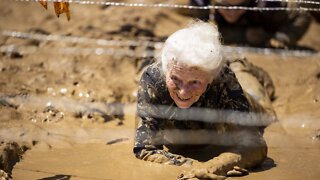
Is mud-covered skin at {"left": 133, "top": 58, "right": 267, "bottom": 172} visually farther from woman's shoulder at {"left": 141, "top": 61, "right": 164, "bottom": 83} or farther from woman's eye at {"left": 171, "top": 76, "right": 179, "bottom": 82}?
woman's eye at {"left": 171, "top": 76, "right": 179, "bottom": 82}

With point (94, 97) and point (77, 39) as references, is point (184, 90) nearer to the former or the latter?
point (94, 97)

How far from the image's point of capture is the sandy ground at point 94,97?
352 centimetres

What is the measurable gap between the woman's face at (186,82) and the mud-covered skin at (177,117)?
14 cm

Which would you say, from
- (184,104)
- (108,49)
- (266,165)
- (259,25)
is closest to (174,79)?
(184,104)

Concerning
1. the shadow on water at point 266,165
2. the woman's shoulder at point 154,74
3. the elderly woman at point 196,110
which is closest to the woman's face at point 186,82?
the elderly woman at point 196,110

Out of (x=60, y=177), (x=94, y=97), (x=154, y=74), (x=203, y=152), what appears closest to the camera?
(x=60, y=177)

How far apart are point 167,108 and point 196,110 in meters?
0.20

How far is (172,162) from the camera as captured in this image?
3.35m

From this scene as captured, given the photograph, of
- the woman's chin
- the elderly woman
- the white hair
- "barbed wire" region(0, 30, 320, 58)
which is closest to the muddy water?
the elderly woman

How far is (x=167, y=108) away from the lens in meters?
3.50

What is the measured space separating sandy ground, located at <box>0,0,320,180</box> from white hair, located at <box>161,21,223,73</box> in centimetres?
70

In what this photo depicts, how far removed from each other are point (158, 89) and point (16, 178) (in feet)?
3.54

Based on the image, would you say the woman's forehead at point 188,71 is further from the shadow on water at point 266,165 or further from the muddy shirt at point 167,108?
the shadow on water at point 266,165

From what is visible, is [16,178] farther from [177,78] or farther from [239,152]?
[239,152]
